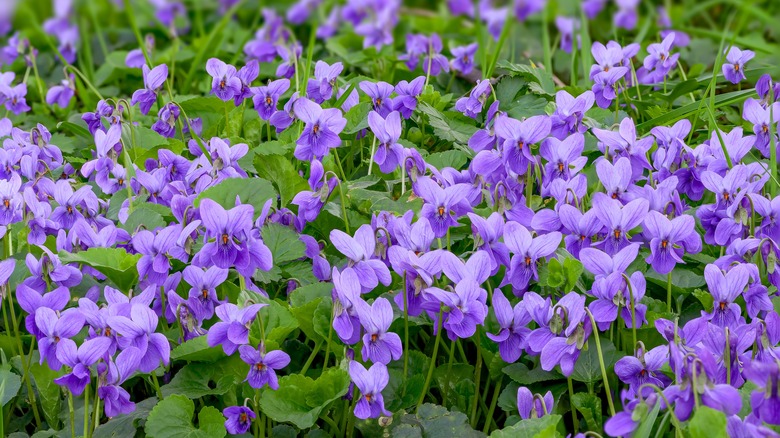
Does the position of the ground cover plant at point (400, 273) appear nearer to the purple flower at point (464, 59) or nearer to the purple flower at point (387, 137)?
the purple flower at point (387, 137)

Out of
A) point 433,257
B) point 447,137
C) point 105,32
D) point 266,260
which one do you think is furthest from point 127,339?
point 105,32

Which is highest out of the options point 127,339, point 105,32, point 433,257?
point 433,257

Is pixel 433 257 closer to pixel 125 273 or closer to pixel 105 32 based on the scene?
pixel 125 273

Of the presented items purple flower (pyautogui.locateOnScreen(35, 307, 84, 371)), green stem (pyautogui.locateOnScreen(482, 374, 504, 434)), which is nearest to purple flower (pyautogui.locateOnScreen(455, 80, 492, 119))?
green stem (pyautogui.locateOnScreen(482, 374, 504, 434))

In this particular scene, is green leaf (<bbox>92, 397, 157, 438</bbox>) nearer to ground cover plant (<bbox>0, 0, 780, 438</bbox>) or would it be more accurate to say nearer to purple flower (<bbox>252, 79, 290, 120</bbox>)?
ground cover plant (<bbox>0, 0, 780, 438</bbox>)

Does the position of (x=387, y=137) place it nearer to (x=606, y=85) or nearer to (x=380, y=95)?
(x=380, y=95)

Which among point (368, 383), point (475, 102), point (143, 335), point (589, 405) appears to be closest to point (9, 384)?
point (143, 335)

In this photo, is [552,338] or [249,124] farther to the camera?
[249,124]
